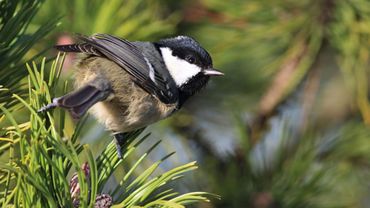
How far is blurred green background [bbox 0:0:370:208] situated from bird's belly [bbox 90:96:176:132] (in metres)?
0.15

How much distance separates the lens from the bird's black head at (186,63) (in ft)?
6.06

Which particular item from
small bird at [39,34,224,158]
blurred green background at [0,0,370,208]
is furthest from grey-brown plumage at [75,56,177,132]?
blurred green background at [0,0,370,208]

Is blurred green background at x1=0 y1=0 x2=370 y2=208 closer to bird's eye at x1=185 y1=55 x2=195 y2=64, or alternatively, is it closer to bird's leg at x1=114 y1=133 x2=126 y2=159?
bird's eye at x1=185 y1=55 x2=195 y2=64

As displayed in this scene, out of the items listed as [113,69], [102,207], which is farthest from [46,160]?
[113,69]

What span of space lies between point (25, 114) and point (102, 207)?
78 centimetres

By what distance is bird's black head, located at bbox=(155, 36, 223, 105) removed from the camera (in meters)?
1.85

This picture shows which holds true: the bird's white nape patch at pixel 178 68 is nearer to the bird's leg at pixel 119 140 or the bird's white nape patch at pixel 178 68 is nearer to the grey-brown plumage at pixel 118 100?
the grey-brown plumage at pixel 118 100

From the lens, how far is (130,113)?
169 cm

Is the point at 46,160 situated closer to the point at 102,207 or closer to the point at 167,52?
the point at 102,207

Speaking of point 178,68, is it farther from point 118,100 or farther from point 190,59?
point 118,100

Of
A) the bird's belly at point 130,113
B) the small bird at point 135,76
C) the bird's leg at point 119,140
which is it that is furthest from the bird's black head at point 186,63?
the bird's leg at point 119,140

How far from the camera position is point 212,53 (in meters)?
2.03

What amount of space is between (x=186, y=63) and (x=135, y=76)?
0.71ft

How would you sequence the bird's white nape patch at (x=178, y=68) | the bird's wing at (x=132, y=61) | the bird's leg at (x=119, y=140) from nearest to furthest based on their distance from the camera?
1. the bird's leg at (x=119, y=140)
2. the bird's wing at (x=132, y=61)
3. the bird's white nape patch at (x=178, y=68)
